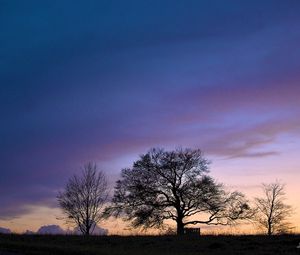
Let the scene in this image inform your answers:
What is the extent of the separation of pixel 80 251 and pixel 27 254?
322 centimetres

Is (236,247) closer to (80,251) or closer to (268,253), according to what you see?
(268,253)

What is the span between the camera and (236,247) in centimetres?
2456

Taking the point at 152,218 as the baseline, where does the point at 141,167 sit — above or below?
above

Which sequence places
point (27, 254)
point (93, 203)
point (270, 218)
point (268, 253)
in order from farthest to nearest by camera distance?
point (270, 218) < point (93, 203) < point (27, 254) < point (268, 253)

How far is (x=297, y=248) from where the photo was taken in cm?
2130

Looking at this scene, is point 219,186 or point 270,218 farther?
point 270,218

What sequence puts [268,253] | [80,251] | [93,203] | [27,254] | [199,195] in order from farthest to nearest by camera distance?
[93,203], [199,195], [27,254], [80,251], [268,253]

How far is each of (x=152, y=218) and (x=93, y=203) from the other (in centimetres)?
920

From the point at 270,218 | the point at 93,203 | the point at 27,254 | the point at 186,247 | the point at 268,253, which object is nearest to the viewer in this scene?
the point at 268,253

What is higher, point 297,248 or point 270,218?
point 270,218

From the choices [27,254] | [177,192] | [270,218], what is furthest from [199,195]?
[27,254]

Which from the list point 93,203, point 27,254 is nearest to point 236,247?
point 27,254

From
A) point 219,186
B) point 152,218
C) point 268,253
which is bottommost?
point 268,253

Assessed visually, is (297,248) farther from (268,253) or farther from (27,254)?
(27,254)
